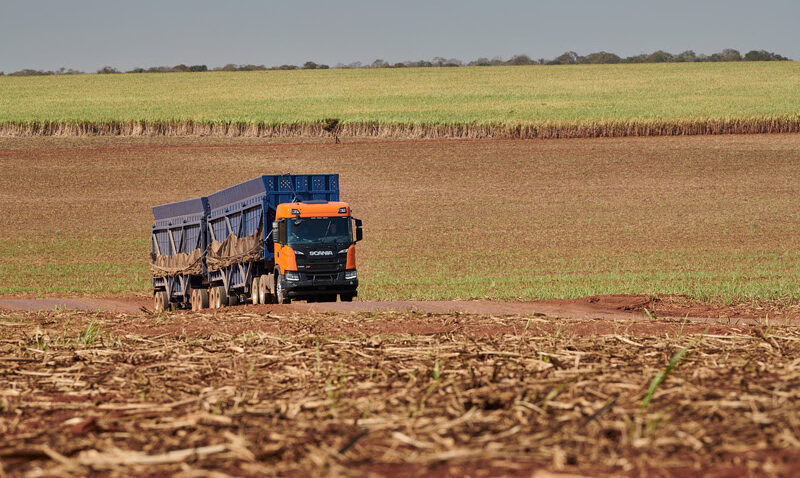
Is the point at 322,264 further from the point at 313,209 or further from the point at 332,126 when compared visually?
the point at 332,126

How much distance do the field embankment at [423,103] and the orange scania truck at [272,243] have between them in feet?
120

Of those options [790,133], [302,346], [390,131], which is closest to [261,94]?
[390,131]

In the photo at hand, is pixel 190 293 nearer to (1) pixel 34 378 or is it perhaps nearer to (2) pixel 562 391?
(1) pixel 34 378

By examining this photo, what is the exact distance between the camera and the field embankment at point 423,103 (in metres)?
60.2

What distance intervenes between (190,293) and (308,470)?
2180cm

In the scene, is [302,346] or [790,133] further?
[790,133]

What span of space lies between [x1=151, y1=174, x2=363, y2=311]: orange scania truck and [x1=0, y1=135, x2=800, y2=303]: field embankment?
13.4 ft

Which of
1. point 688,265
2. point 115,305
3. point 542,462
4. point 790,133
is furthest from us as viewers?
point 790,133

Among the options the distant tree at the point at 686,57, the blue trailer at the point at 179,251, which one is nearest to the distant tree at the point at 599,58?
the distant tree at the point at 686,57

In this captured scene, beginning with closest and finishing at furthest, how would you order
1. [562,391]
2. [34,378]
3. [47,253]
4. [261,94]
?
[562,391]
[34,378]
[47,253]
[261,94]

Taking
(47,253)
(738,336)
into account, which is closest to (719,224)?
(47,253)

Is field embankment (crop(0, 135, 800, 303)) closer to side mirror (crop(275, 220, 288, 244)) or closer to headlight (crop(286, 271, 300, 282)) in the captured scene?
headlight (crop(286, 271, 300, 282))

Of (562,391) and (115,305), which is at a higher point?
(562,391)

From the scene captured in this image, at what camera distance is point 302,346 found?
8.33m
